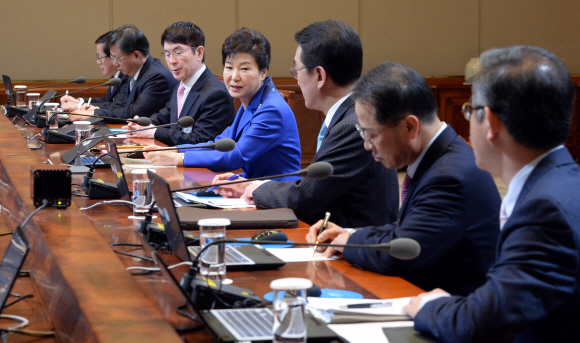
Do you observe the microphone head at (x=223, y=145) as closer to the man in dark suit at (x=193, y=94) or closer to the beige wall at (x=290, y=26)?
the man in dark suit at (x=193, y=94)

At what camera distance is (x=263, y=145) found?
3293mm

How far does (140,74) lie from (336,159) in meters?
3.50

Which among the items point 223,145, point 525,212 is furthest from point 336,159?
point 525,212

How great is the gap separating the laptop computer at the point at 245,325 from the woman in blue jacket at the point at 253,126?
76.4 inches

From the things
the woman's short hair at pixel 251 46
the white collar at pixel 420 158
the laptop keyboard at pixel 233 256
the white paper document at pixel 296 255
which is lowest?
the white paper document at pixel 296 255

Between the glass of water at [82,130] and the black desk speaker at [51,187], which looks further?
the glass of water at [82,130]

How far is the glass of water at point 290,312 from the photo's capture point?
3.88ft

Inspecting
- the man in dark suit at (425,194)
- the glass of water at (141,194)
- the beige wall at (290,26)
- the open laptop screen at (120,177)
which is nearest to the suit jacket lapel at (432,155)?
the man in dark suit at (425,194)

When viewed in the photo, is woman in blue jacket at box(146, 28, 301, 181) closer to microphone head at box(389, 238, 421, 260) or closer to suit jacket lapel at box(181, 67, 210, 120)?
suit jacket lapel at box(181, 67, 210, 120)

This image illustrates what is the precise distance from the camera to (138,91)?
5.55m

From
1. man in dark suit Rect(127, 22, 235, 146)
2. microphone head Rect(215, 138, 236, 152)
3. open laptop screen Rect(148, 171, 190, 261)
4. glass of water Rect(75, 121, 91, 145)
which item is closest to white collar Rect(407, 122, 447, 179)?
Answer: open laptop screen Rect(148, 171, 190, 261)

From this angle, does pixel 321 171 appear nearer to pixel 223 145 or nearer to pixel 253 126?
pixel 223 145

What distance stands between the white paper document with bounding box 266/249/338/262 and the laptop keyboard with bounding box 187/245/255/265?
114 millimetres

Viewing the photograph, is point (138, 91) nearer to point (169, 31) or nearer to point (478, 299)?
point (169, 31)
